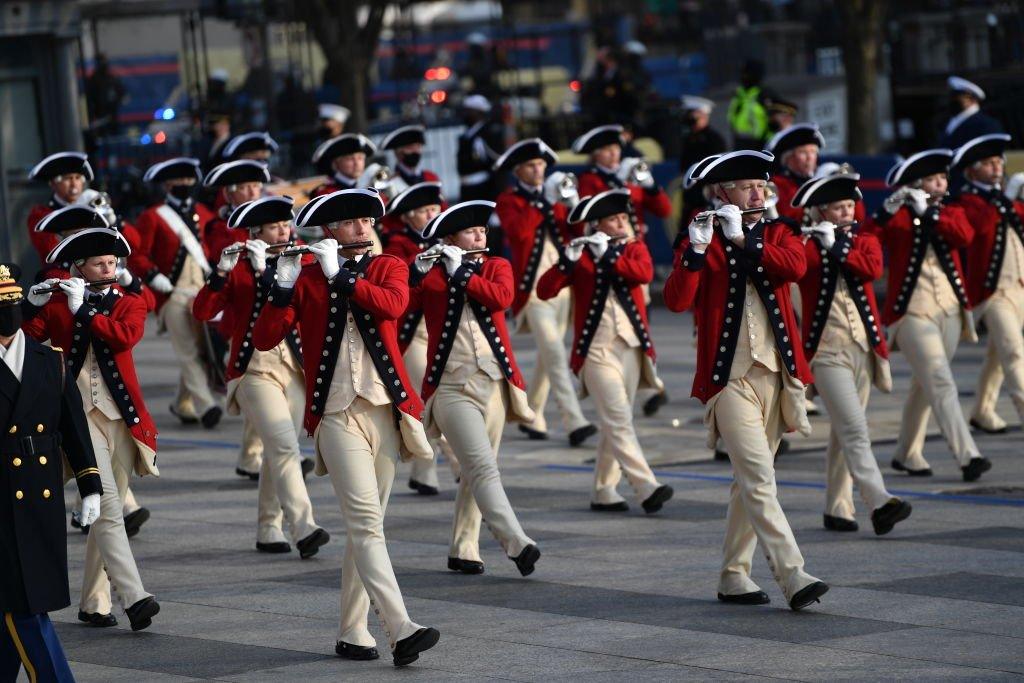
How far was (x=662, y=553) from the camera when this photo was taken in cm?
1060

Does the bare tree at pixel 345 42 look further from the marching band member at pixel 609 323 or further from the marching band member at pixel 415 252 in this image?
the marching band member at pixel 609 323

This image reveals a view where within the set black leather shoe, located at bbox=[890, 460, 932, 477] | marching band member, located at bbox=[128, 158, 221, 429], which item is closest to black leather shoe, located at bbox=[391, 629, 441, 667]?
black leather shoe, located at bbox=[890, 460, 932, 477]

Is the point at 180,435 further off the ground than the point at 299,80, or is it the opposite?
the point at 299,80

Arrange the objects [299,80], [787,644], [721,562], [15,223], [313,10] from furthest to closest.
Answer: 1. [299,80]
2. [313,10]
3. [15,223]
4. [721,562]
5. [787,644]

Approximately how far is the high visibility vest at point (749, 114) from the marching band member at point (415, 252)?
Answer: 8.75 metres

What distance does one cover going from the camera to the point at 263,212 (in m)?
10.5

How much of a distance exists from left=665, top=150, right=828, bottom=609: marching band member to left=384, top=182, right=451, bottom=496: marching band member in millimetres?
1598

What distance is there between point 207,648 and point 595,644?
5.82ft

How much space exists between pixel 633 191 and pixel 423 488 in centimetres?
333

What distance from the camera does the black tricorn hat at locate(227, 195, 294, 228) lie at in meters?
10.4

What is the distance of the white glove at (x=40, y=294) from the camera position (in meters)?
9.68

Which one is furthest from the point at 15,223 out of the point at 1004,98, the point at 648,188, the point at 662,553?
the point at 662,553

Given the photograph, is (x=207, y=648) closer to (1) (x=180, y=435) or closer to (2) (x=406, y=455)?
(2) (x=406, y=455)

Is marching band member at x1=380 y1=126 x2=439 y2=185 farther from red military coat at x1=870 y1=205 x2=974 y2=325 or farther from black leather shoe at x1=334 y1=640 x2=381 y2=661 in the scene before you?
black leather shoe at x1=334 y1=640 x2=381 y2=661
